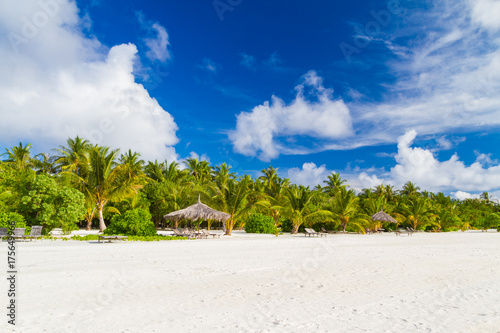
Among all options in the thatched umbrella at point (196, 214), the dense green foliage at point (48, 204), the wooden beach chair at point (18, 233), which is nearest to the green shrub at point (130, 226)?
the thatched umbrella at point (196, 214)

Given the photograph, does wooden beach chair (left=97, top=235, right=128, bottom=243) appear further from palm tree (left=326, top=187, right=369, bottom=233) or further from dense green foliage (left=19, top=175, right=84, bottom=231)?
palm tree (left=326, top=187, right=369, bottom=233)

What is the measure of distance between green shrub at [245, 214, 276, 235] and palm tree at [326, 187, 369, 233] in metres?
7.02

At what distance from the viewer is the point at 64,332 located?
3.88 meters

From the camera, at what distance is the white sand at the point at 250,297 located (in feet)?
14.0

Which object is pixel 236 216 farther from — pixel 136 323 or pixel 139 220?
pixel 136 323

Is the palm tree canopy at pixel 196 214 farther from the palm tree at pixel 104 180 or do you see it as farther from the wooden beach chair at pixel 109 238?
the palm tree at pixel 104 180

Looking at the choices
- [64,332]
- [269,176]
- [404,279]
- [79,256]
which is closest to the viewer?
[64,332]

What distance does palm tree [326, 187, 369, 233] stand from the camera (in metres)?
28.0

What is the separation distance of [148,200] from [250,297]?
24506mm

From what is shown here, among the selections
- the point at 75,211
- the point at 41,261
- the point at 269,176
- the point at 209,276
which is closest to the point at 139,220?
the point at 75,211

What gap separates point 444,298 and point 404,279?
1685mm

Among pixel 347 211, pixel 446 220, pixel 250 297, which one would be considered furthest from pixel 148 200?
pixel 446 220

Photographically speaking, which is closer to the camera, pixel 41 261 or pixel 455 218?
pixel 41 261

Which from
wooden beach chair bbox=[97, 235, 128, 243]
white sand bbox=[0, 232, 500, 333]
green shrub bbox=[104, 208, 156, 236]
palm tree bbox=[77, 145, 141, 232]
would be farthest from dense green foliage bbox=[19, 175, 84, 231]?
white sand bbox=[0, 232, 500, 333]
